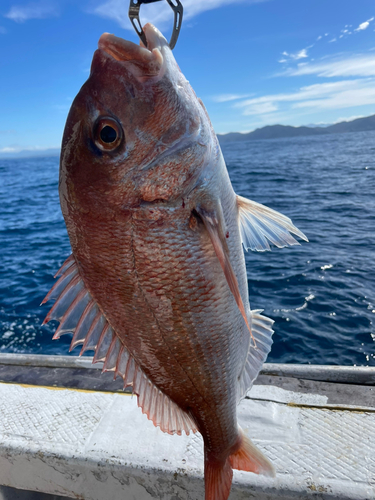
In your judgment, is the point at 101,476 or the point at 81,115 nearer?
the point at 81,115

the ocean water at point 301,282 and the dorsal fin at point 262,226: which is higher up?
the dorsal fin at point 262,226

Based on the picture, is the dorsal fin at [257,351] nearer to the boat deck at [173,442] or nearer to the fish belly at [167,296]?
the fish belly at [167,296]

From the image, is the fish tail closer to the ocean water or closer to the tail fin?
the tail fin

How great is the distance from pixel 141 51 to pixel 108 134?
337mm

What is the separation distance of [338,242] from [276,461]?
978cm

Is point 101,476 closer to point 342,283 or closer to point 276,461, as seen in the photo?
point 276,461

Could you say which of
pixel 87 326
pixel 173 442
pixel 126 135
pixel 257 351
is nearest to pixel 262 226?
pixel 257 351

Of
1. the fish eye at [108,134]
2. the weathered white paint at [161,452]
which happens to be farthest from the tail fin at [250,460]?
the fish eye at [108,134]

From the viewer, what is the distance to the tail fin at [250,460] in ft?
6.38

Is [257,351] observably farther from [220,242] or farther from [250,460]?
[220,242]

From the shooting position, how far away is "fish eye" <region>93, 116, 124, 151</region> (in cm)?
146

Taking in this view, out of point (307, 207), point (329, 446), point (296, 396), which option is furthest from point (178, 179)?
point (307, 207)

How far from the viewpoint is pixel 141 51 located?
1396 mm

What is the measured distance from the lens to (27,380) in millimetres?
3432
